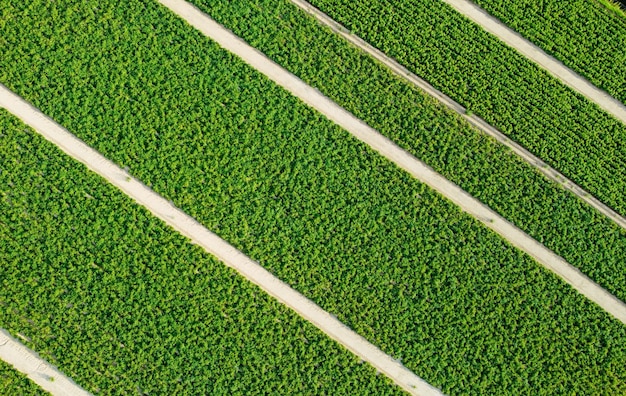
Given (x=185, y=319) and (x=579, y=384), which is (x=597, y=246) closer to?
(x=579, y=384)

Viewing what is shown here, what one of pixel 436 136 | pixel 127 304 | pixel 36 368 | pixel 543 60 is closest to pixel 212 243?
pixel 127 304

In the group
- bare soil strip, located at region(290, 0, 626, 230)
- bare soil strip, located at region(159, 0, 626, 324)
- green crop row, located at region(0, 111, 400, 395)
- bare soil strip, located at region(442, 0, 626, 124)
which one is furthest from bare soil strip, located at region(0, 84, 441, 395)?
bare soil strip, located at region(442, 0, 626, 124)

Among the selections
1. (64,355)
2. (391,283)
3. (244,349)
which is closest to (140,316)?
(64,355)

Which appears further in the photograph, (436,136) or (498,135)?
(498,135)

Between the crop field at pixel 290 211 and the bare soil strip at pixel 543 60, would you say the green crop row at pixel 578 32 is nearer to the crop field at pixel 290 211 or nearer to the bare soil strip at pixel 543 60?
the bare soil strip at pixel 543 60

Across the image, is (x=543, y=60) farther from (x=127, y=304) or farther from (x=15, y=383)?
(x=15, y=383)
